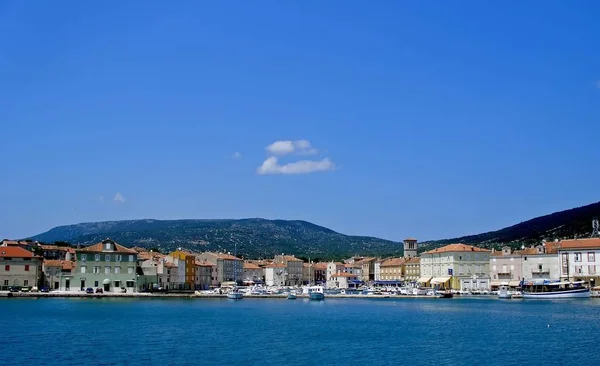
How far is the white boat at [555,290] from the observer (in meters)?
77.3

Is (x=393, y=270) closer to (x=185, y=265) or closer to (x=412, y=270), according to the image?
(x=412, y=270)

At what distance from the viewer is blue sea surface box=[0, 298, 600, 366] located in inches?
1126

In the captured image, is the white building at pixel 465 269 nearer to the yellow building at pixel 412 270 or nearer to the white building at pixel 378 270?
the yellow building at pixel 412 270

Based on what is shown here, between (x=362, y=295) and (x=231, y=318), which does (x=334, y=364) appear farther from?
(x=362, y=295)

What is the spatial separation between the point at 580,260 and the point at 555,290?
8047 mm

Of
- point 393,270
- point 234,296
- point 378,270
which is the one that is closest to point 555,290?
point 234,296

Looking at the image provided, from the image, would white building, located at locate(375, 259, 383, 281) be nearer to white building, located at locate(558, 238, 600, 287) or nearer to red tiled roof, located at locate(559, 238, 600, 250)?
red tiled roof, located at locate(559, 238, 600, 250)

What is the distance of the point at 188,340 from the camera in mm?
34656

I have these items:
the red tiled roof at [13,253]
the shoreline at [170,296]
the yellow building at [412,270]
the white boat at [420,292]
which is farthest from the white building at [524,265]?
the red tiled roof at [13,253]

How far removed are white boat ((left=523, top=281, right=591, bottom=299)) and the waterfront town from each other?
505 cm

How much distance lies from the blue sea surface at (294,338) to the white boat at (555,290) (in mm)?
23227

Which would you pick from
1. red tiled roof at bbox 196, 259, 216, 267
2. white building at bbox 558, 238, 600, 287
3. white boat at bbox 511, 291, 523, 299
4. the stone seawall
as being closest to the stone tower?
red tiled roof at bbox 196, 259, 216, 267

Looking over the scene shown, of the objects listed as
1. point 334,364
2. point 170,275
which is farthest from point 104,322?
point 170,275

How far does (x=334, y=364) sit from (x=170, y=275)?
64.8 meters
